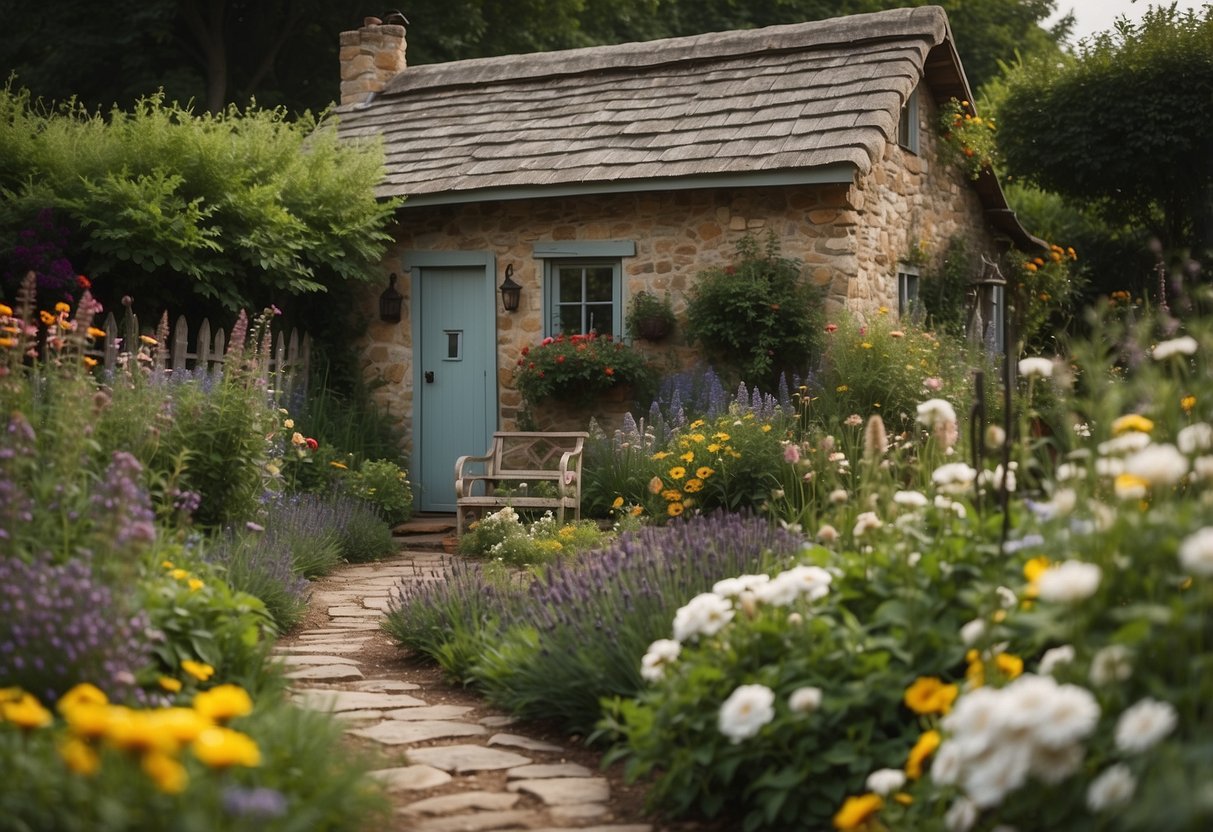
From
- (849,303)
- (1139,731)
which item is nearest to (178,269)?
(849,303)

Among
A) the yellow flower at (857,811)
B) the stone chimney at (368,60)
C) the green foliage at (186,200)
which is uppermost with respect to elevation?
the stone chimney at (368,60)

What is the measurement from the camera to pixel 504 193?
34.6 ft

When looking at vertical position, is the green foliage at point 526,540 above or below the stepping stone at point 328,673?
above

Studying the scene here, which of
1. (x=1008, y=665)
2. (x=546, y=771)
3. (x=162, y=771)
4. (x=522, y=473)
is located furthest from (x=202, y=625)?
(x=522, y=473)

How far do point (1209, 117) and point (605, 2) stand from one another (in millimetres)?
9184

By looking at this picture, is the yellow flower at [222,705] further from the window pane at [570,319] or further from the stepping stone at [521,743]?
the window pane at [570,319]

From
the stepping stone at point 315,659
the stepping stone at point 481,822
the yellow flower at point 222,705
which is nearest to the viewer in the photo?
the yellow flower at point 222,705

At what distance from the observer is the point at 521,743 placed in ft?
14.8

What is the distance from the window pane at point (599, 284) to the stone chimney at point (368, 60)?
4235 millimetres

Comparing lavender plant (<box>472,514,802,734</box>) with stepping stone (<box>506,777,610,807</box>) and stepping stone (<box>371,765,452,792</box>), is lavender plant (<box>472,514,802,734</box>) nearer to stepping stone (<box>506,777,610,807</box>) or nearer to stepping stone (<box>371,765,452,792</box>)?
stepping stone (<box>506,777,610,807</box>)

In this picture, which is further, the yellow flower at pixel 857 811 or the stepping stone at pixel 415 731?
the stepping stone at pixel 415 731

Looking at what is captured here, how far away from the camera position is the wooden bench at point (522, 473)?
9.18 m

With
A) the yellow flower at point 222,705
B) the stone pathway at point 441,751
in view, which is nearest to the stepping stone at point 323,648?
the stone pathway at point 441,751

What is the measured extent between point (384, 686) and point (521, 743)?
964 millimetres
